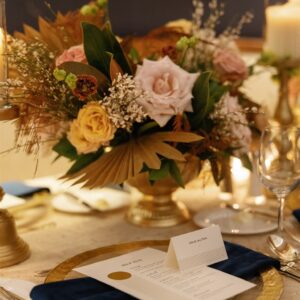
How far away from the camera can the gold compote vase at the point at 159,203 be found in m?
1.27

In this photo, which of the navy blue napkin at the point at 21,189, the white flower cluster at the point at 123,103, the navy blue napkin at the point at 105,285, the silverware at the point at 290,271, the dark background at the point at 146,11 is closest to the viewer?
the navy blue napkin at the point at 105,285

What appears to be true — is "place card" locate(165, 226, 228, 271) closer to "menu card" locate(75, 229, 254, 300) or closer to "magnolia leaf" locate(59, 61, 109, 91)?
"menu card" locate(75, 229, 254, 300)

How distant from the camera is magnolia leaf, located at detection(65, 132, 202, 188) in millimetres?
1106

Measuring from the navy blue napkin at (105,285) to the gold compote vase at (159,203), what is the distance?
0.29m

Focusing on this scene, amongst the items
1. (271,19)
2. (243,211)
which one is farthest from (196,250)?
(271,19)

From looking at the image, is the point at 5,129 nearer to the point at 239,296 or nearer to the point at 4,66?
the point at 4,66

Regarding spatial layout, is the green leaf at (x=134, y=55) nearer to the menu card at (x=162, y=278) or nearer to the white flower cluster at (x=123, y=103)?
the white flower cluster at (x=123, y=103)

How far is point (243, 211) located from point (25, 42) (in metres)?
0.61

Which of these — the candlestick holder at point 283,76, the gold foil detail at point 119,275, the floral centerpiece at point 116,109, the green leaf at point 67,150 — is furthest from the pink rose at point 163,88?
the candlestick holder at point 283,76

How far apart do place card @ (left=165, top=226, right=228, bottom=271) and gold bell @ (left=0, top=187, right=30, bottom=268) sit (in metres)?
0.30

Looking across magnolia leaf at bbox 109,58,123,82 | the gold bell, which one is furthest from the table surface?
magnolia leaf at bbox 109,58,123,82

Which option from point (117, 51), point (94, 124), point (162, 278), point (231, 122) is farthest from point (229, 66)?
point (162, 278)

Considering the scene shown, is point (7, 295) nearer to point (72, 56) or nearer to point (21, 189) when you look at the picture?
point (72, 56)

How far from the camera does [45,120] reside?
1.17m
